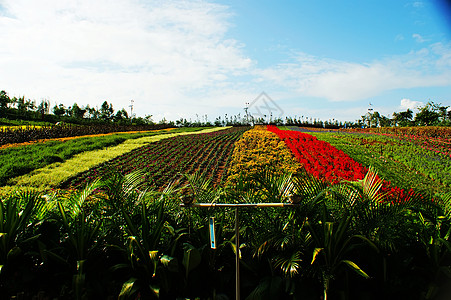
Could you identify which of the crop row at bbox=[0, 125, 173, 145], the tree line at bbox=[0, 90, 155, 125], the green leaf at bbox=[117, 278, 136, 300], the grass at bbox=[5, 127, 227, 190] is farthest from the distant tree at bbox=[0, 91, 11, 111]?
the green leaf at bbox=[117, 278, 136, 300]

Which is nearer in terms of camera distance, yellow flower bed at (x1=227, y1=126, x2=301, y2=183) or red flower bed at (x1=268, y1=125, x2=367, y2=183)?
red flower bed at (x1=268, y1=125, x2=367, y2=183)

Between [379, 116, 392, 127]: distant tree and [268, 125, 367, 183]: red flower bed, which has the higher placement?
[379, 116, 392, 127]: distant tree

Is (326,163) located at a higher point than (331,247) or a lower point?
lower

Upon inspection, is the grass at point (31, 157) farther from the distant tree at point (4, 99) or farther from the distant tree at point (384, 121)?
the distant tree at point (384, 121)

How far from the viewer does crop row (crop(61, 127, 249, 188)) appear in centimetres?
944

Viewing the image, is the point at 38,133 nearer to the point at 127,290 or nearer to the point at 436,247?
the point at 127,290

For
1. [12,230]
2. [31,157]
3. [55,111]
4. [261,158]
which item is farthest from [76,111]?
[12,230]

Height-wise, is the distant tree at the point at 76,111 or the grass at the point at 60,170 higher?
the distant tree at the point at 76,111

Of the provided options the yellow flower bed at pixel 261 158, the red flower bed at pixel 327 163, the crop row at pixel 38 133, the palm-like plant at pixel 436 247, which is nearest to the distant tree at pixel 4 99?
the crop row at pixel 38 133

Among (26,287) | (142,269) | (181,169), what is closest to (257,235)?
(142,269)

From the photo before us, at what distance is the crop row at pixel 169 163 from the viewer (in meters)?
9.44

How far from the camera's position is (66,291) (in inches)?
87.4

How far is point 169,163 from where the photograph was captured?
11633 mm

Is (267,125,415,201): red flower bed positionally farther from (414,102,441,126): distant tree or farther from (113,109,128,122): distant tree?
(113,109,128,122): distant tree
